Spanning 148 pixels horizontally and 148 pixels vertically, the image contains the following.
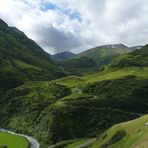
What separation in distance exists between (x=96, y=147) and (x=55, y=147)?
1723 inches

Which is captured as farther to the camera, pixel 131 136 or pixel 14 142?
pixel 14 142

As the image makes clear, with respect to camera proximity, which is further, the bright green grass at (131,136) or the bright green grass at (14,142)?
the bright green grass at (14,142)

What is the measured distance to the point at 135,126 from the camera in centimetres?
11806

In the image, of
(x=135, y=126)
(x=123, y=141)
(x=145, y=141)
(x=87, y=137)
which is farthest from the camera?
(x=87, y=137)

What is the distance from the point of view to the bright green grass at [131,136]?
9734cm

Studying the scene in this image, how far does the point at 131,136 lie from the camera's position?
109m

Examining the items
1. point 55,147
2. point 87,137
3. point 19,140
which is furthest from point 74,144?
point 19,140

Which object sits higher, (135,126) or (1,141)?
(135,126)

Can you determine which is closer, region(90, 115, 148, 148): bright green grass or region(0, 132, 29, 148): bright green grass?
region(90, 115, 148, 148): bright green grass

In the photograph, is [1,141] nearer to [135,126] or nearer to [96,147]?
[96,147]

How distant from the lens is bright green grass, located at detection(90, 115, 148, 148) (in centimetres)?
9734

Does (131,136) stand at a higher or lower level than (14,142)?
higher

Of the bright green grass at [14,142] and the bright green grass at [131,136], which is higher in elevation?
the bright green grass at [131,136]

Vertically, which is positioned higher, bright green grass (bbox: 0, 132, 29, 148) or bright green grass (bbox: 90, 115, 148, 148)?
bright green grass (bbox: 90, 115, 148, 148)
